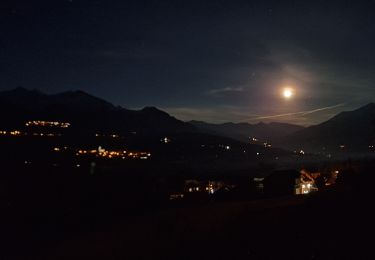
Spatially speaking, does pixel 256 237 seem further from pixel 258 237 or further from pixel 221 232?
pixel 221 232

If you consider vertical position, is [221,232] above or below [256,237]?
below

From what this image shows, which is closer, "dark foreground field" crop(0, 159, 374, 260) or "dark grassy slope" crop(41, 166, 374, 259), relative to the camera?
"dark grassy slope" crop(41, 166, 374, 259)

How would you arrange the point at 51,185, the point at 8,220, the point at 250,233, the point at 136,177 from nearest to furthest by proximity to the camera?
the point at 250,233 → the point at 8,220 → the point at 51,185 → the point at 136,177

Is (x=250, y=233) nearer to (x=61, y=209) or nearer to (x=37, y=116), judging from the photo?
(x=61, y=209)

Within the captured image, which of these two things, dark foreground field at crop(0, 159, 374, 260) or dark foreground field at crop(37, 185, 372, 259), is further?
dark foreground field at crop(0, 159, 374, 260)

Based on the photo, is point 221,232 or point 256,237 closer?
point 256,237

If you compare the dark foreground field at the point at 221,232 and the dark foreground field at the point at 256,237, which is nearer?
the dark foreground field at the point at 256,237

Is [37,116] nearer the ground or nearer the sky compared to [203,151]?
nearer the sky

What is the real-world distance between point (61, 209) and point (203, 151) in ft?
337

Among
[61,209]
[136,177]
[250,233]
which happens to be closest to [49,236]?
[61,209]

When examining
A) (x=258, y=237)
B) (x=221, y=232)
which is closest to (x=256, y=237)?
(x=258, y=237)

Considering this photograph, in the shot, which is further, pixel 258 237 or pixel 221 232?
pixel 221 232

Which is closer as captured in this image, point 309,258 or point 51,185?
point 309,258

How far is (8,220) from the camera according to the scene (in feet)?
93.2
